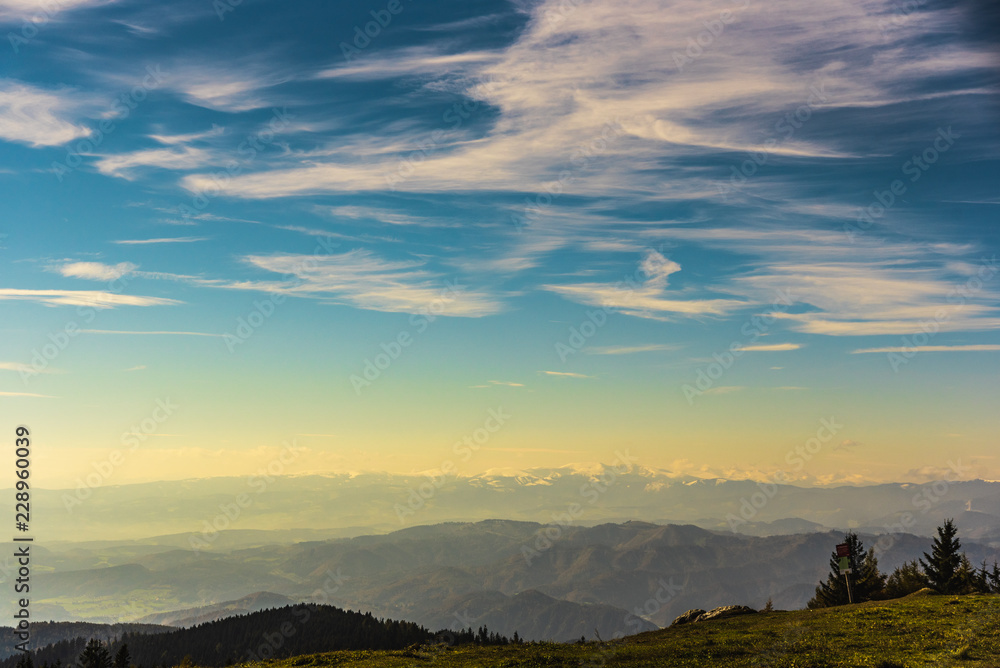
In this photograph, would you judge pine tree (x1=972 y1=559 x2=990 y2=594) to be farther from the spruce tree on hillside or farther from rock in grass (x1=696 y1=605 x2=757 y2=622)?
rock in grass (x1=696 y1=605 x2=757 y2=622)

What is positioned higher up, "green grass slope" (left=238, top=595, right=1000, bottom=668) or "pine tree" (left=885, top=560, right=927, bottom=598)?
"green grass slope" (left=238, top=595, right=1000, bottom=668)

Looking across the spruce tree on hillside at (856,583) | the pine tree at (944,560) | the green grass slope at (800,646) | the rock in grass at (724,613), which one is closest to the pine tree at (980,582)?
the pine tree at (944,560)

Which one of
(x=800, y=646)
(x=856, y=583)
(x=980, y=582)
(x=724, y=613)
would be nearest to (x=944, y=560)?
(x=980, y=582)

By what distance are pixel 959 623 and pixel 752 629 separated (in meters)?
15.5

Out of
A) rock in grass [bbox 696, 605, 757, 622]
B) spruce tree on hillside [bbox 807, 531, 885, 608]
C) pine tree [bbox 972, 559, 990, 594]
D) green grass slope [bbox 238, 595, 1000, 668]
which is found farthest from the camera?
spruce tree on hillside [bbox 807, 531, 885, 608]

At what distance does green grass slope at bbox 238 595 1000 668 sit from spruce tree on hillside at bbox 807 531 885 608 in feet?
93.3

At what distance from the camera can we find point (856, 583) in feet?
278

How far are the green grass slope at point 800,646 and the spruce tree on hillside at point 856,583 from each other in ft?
93.3

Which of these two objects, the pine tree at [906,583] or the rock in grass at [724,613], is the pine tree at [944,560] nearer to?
the pine tree at [906,583]

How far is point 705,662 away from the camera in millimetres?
39312

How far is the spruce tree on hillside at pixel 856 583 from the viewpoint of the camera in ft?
276

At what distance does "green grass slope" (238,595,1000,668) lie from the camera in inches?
1432

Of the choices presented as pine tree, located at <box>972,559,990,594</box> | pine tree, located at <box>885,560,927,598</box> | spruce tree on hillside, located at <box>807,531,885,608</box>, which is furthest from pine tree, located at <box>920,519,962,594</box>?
spruce tree on hillside, located at <box>807,531,885,608</box>

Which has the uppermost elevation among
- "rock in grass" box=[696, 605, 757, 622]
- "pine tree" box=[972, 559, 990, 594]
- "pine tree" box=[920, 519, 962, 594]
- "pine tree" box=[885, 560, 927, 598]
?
"pine tree" box=[920, 519, 962, 594]
